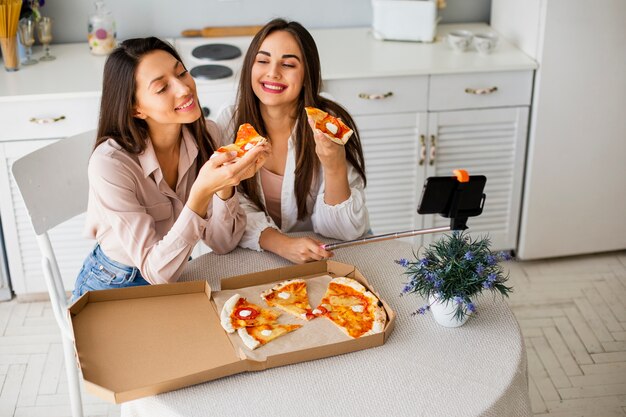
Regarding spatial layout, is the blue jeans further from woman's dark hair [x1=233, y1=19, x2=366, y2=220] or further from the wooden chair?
woman's dark hair [x1=233, y1=19, x2=366, y2=220]

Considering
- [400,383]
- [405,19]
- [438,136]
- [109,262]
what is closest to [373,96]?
[438,136]

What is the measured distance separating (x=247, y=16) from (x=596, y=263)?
6.19 ft

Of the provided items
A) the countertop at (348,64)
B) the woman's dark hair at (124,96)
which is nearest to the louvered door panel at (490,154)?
the countertop at (348,64)

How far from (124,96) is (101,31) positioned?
4.41 feet

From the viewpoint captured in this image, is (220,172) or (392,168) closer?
(220,172)

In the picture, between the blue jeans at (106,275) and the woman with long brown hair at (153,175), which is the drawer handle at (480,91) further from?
the blue jeans at (106,275)

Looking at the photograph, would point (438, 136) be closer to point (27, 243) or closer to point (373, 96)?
point (373, 96)

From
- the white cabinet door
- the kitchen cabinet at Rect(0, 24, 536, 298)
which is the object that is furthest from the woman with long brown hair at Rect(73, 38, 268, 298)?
the white cabinet door

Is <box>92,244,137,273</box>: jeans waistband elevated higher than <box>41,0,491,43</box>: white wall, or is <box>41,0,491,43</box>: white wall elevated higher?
<box>41,0,491,43</box>: white wall

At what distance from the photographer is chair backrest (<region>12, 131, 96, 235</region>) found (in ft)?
6.86

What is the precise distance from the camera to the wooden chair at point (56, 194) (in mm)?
2074

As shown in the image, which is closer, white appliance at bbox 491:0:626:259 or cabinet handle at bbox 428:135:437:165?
white appliance at bbox 491:0:626:259

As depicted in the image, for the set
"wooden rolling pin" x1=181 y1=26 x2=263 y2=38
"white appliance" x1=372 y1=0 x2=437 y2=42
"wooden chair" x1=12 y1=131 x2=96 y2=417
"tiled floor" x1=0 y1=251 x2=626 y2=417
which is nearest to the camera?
"wooden chair" x1=12 y1=131 x2=96 y2=417

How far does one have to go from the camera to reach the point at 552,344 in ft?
9.61
